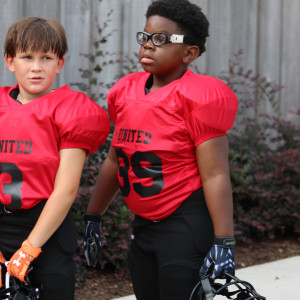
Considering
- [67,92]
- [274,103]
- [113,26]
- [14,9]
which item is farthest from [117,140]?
[274,103]

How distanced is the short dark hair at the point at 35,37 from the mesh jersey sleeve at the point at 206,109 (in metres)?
0.53

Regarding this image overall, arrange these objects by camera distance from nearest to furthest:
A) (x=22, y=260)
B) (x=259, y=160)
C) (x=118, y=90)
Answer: (x=22, y=260) < (x=118, y=90) < (x=259, y=160)

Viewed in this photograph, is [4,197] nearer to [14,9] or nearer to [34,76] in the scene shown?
[34,76]

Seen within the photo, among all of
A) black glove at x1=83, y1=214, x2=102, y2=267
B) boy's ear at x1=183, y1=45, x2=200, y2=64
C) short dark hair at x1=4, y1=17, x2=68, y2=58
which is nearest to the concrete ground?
black glove at x1=83, y1=214, x2=102, y2=267

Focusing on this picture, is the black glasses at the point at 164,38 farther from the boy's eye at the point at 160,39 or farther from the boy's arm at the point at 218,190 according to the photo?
the boy's arm at the point at 218,190

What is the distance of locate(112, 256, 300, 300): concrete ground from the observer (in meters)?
4.14

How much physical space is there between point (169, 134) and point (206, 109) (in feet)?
0.57

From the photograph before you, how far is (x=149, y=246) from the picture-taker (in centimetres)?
253

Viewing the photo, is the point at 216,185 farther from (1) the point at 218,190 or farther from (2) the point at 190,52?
(2) the point at 190,52

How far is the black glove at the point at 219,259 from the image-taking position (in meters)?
2.33

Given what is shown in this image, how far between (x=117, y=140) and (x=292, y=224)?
3.56 meters

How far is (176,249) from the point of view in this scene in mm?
2439

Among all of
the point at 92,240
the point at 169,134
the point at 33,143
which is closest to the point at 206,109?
the point at 169,134

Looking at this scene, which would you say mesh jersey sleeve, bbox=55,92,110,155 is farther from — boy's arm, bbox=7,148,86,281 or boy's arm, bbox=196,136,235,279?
boy's arm, bbox=196,136,235,279
